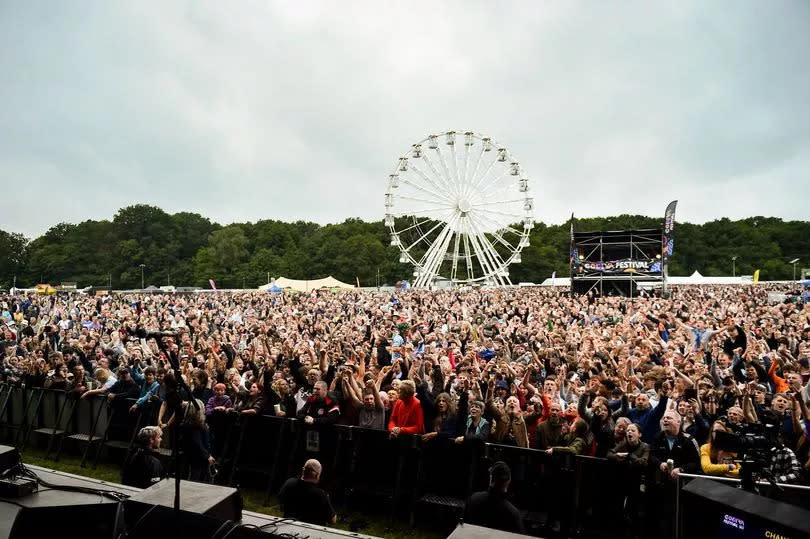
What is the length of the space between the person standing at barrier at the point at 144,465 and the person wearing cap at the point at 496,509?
3176 mm

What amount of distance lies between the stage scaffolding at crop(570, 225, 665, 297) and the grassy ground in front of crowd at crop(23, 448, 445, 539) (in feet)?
95.9

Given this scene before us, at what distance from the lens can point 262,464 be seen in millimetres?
7156

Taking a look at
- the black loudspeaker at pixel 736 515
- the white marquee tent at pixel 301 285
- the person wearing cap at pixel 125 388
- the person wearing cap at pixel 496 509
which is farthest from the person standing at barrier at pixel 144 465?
the white marquee tent at pixel 301 285

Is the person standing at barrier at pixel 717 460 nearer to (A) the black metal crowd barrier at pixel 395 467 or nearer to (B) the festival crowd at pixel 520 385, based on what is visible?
(B) the festival crowd at pixel 520 385

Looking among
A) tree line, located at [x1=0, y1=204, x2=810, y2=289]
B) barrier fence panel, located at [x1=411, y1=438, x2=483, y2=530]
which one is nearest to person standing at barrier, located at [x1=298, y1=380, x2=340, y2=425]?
barrier fence panel, located at [x1=411, y1=438, x2=483, y2=530]

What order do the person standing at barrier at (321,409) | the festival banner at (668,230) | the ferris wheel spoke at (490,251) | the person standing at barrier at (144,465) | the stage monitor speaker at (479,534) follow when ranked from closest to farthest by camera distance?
the stage monitor speaker at (479,534)
the person standing at barrier at (144,465)
the person standing at barrier at (321,409)
the festival banner at (668,230)
the ferris wheel spoke at (490,251)

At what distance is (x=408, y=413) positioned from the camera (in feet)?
Result: 20.9

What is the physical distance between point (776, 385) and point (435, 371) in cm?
524

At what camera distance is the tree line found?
89.4 metres

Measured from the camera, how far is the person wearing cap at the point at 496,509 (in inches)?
157

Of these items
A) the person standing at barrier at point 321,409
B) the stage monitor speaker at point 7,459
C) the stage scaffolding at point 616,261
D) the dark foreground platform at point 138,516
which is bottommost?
the dark foreground platform at point 138,516

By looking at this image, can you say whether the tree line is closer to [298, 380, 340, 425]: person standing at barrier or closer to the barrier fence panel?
[298, 380, 340, 425]: person standing at barrier

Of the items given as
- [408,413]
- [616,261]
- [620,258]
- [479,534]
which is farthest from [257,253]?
[479,534]

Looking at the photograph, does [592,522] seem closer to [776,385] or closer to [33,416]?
[776,385]
